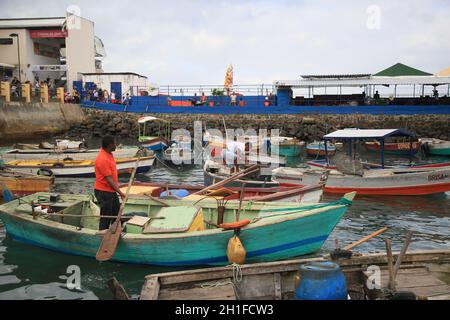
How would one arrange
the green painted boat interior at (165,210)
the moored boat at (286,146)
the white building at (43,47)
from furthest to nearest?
1. the white building at (43,47)
2. the moored boat at (286,146)
3. the green painted boat interior at (165,210)

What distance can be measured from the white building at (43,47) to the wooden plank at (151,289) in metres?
37.9

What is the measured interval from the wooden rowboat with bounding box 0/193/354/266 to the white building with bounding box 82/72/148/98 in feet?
107

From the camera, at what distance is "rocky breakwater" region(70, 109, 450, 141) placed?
34.1m

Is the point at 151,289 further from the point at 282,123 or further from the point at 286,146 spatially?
the point at 282,123

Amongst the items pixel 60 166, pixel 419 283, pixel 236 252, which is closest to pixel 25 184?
pixel 60 166

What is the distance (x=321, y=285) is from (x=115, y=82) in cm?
3863

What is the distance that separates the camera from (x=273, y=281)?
5.99 m

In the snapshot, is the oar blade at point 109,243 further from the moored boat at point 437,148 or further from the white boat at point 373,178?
the moored boat at point 437,148

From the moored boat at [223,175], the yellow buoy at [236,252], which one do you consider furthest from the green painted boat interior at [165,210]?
the moored boat at [223,175]

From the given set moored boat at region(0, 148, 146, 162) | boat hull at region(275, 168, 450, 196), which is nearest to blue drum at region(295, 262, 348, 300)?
boat hull at region(275, 168, 450, 196)

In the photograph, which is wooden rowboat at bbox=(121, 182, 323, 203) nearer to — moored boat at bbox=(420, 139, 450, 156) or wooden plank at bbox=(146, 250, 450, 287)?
wooden plank at bbox=(146, 250, 450, 287)

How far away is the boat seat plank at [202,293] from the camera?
5.56 m
